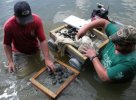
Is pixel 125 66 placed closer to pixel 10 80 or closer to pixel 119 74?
pixel 119 74

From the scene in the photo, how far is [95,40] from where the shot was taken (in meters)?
4.65

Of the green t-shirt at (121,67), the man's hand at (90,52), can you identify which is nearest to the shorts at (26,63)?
the man's hand at (90,52)

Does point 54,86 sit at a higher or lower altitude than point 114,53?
lower

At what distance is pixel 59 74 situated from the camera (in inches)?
149

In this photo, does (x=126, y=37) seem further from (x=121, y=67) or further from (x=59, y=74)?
(x=59, y=74)

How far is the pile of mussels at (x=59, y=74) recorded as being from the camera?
12.0 ft

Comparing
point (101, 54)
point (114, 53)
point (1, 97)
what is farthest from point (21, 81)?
point (114, 53)

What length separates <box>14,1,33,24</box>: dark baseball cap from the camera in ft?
12.1

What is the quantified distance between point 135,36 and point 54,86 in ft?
4.91

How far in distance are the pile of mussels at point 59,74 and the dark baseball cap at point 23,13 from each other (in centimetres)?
96

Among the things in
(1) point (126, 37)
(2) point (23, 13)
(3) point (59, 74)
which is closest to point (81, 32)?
(3) point (59, 74)

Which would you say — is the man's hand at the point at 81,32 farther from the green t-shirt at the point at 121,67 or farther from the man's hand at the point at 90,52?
the green t-shirt at the point at 121,67

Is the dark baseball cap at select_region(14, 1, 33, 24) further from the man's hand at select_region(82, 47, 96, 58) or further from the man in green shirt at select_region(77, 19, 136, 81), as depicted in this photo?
the man in green shirt at select_region(77, 19, 136, 81)

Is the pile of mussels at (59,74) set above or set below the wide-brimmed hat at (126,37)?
below
